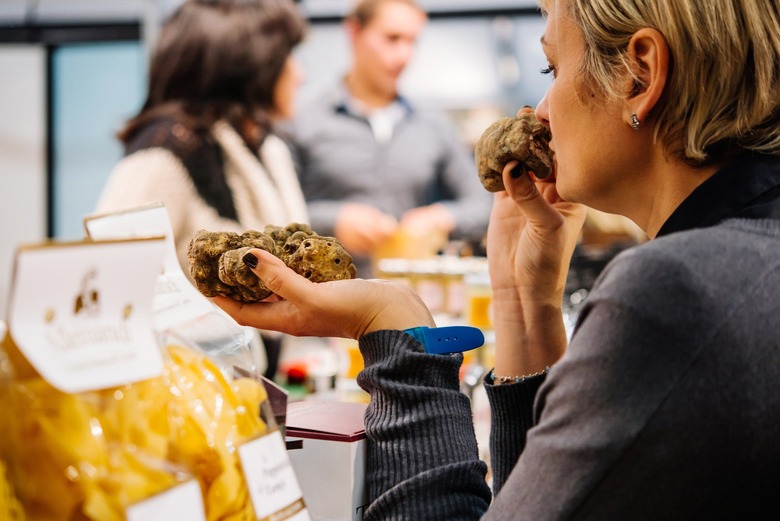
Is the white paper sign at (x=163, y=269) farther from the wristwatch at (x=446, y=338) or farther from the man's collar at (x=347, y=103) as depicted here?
the man's collar at (x=347, y=103)

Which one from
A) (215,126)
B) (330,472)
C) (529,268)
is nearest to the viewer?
(330,472)

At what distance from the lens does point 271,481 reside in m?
0.71

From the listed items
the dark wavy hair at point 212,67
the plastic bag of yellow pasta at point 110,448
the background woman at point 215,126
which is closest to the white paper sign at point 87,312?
the plastic bag of yellow pasta at point 110,448

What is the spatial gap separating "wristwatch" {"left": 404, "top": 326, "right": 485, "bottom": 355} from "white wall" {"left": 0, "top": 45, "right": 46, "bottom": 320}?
552 cm

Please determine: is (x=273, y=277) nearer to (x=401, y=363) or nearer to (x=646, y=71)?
(x=401, y=363)

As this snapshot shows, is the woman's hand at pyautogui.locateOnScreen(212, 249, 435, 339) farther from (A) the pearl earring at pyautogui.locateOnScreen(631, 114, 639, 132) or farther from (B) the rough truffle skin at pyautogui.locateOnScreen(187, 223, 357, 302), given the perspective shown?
(A) the pearl earring at pyautogui.locateOnScreen(631, 114, 639, 132)

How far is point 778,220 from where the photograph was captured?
35.9 inches

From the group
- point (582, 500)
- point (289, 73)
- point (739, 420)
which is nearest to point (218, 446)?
point (582, 500)

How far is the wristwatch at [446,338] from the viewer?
104cm

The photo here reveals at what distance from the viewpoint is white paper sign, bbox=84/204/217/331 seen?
28.8 inches

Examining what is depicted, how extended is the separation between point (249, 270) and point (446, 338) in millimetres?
245

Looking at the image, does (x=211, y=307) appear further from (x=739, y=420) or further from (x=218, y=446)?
(x=739, y=420)

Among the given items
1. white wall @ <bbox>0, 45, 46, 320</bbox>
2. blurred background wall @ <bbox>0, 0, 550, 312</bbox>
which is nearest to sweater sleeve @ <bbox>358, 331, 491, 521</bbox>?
blurred background wall @ <bbox>0, 0, 550, 312</bbox>

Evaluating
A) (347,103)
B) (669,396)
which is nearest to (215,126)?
(347,103)
